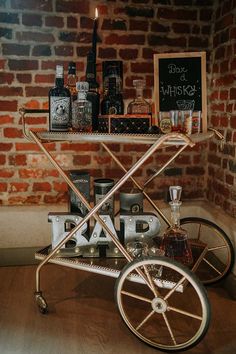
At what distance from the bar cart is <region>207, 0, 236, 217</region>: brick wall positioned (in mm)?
336

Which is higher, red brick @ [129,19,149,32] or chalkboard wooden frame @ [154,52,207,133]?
red brick @ [129,19,149,32]

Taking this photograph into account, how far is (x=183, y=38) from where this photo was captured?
2.81 metres

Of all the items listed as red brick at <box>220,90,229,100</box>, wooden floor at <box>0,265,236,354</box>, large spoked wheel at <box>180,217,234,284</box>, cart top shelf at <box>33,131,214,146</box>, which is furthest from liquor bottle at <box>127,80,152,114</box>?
wooden floor at <box>0,265,236,354</box>

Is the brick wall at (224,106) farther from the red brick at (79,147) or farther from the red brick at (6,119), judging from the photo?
the red brick at (6,119)

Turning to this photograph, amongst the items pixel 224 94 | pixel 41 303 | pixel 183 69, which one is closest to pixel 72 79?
pixel 183 69

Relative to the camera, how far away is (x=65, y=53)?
2.72 meters

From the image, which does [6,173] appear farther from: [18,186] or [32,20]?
[32,20]

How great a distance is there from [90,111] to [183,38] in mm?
1109

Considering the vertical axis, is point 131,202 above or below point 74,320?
above

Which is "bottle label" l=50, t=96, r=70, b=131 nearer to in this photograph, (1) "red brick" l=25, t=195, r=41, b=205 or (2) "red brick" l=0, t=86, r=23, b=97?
(2) "red brick" l=0, t=86, r=23, b=97

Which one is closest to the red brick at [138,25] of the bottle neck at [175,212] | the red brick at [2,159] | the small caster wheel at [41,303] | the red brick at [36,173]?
the red brick at [36,173]

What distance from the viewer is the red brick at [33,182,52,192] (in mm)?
2843

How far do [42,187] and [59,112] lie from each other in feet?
3.04

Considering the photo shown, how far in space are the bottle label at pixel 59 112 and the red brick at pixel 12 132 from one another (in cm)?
77
